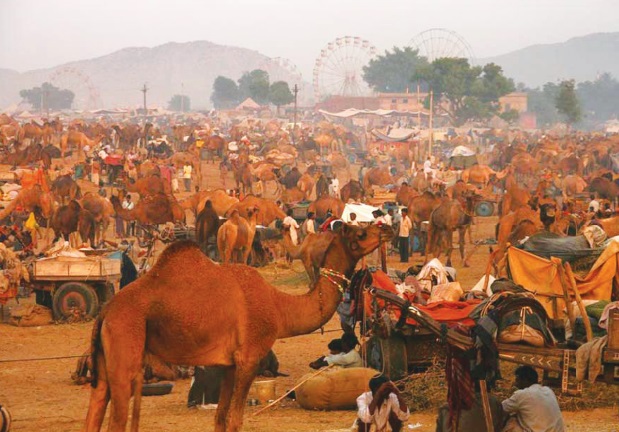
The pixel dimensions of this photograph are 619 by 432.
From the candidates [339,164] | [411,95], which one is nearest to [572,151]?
[339,164]

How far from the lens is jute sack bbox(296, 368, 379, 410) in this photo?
11.7 m

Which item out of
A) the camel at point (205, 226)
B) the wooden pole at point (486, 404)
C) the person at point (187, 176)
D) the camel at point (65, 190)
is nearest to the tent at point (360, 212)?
the camel at point (205, 226)

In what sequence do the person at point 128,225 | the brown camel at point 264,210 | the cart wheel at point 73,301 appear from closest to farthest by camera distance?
the cart wheel at point 73,301
the brown camel at point 264,210
the person at point 128,225

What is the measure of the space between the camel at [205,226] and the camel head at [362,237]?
542 inches

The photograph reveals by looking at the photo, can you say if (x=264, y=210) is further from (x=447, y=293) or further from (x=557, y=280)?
(x=557, y=280)

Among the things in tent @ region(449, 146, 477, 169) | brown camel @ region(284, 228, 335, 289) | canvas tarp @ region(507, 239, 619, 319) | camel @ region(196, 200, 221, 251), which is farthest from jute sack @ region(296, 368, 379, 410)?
tent @ region(449, 146, 477, 169)

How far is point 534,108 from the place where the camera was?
150 meters

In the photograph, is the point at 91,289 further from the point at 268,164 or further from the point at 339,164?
the point at 339,164

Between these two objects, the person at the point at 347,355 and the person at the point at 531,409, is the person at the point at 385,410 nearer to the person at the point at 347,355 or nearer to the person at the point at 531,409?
the person at the point at 531,409

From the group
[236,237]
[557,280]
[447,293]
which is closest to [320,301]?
[557,280]

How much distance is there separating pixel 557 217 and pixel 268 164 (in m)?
22.4

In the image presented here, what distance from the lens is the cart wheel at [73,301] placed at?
1753 centimetres

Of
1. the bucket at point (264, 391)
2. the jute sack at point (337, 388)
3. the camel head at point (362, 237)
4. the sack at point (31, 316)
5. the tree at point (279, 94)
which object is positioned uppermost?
the tree at point (279, 94)

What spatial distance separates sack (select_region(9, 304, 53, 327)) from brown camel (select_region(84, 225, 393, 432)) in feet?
29.5
